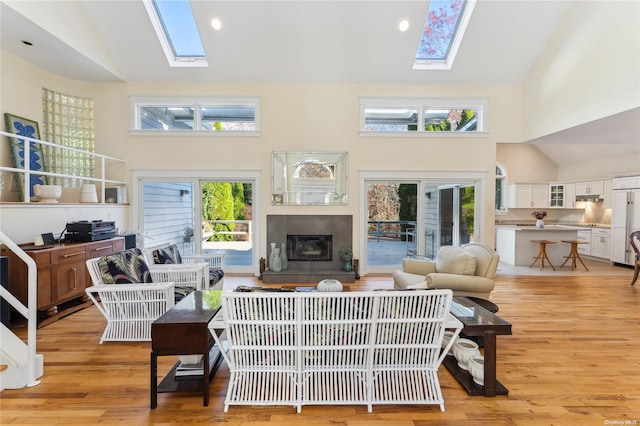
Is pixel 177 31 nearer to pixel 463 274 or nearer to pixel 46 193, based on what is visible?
pixel 46 193

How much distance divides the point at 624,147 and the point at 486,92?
4.07 m

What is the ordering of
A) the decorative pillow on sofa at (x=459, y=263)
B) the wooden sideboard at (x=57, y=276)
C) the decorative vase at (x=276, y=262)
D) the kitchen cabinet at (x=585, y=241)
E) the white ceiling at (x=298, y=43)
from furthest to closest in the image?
the kitchen cabinet at (x=585, y=241) < the decorative vase at (x=276, y=262) < the white ceiling at (x=298, y=43) < the decorative pillow on sofa at (x=459, y=263) < the wooden sideboard at (x=57, y=276)

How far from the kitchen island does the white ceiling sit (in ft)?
6.77

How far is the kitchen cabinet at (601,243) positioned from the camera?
24.2ft

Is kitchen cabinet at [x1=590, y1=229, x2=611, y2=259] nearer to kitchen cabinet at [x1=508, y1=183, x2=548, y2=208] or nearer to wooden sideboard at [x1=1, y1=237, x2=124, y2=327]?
kitchen cabinet at [x1=508, y1=183, x2=548, y2=208]

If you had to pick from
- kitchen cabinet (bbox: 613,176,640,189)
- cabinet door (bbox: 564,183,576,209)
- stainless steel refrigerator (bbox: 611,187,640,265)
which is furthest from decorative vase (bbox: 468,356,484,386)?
cabinet door (bbox: 564,183,576,209)

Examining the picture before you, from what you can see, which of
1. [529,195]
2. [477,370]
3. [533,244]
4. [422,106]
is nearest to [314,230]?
[422,106]

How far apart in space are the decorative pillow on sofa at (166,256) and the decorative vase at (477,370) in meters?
3.60

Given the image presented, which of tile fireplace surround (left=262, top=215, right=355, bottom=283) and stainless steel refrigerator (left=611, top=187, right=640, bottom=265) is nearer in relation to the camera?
tile fireplace surround (left=262, top=215, right=355, bottom=283)

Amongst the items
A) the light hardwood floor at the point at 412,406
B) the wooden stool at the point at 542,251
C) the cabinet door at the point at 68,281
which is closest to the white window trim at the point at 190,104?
the cabinet door at the point at 68,281

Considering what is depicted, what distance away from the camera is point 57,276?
3.75 metres

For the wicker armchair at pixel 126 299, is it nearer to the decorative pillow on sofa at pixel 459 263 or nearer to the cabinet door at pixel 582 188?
the decorative pillow on sofa at pixel 459 263

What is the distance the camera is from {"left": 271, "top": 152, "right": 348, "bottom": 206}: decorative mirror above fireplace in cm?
594

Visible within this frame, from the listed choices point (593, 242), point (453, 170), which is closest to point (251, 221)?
point (453, 170)
